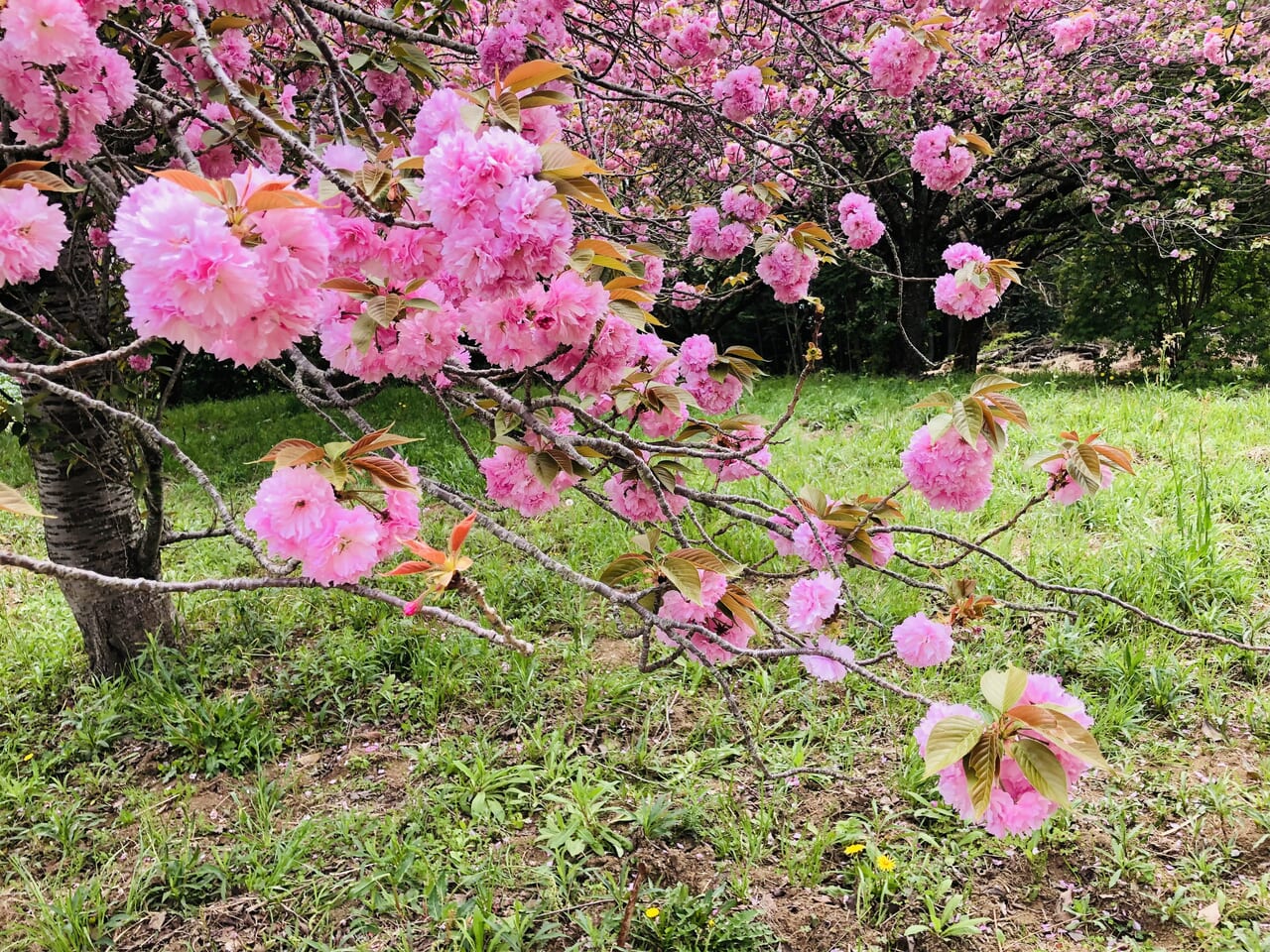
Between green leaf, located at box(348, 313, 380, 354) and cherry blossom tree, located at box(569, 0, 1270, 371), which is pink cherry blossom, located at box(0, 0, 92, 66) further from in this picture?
cherry blossom tree, located at box(569, 0, 1270, 371)

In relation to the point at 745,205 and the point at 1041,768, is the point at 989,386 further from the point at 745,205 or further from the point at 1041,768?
the point at 745,205

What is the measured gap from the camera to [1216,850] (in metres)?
1.68

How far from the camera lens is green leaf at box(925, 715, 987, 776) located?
790 mm

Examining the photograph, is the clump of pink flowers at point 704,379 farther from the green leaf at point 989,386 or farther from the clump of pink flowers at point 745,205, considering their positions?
the green leaf at point 989,386

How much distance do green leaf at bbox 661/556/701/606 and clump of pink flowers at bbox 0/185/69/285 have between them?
935mm

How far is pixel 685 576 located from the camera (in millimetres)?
1082

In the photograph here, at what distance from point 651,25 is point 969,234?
7.11m

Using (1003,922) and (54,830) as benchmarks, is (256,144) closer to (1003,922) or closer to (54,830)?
(54,830)

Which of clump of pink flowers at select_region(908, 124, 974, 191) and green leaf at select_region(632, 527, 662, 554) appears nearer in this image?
green leaf at select_region(632, 527, 662, 554)

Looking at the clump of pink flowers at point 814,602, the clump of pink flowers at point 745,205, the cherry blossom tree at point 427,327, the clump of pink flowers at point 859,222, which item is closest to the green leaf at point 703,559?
the cherry blossom tree at point 427,327

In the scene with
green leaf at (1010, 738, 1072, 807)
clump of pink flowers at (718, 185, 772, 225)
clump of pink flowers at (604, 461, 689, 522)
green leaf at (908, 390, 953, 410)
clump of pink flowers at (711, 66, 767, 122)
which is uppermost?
clump of pink flowers at (711, 66, 767, 122)

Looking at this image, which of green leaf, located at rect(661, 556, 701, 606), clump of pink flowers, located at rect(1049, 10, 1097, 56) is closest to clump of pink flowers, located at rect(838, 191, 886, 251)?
green leaf, located at rect(661, 556, 701, 606)

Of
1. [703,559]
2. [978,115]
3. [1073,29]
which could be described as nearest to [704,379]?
[703,559]

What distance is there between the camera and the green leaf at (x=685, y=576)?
1057mm
